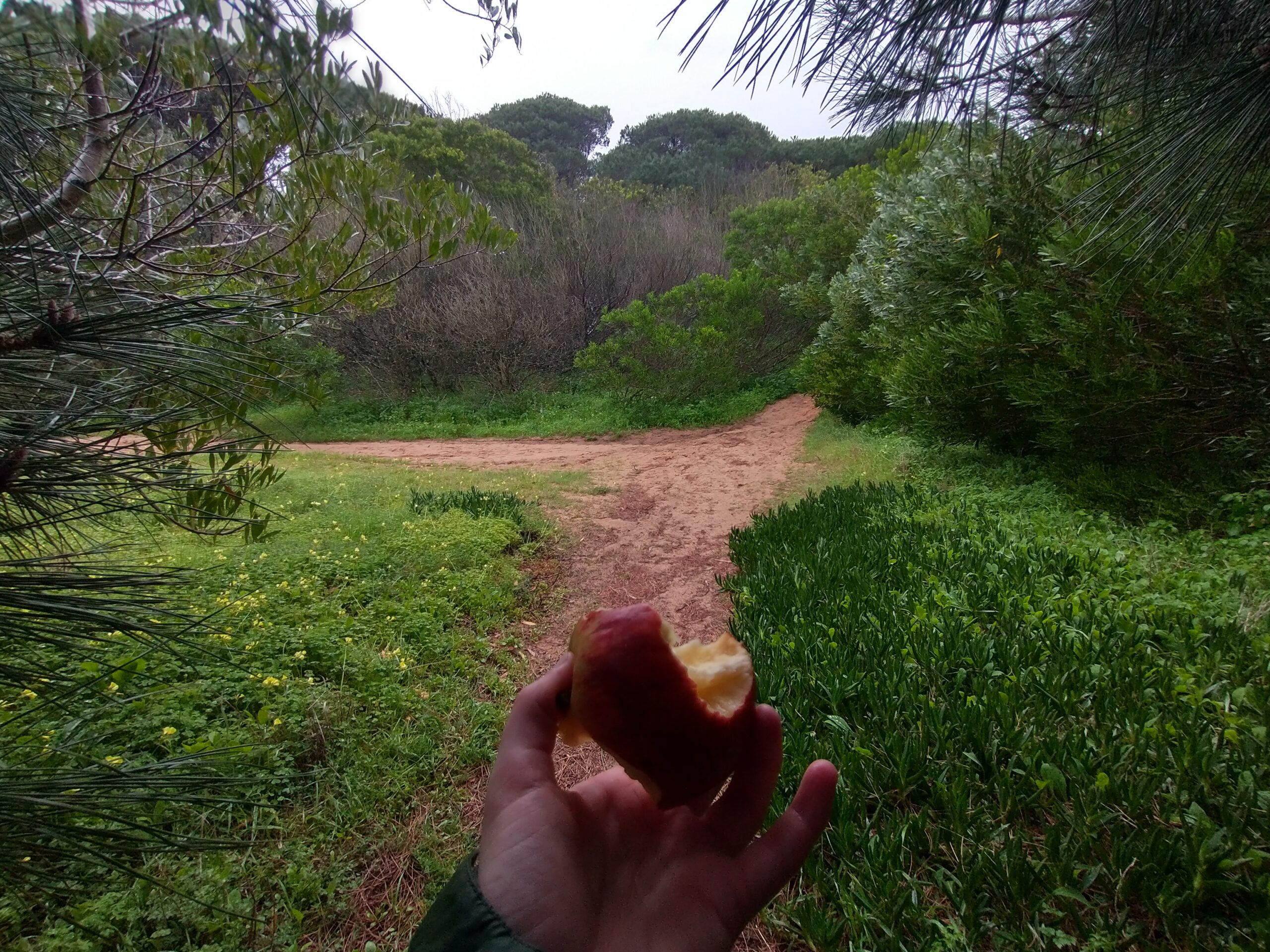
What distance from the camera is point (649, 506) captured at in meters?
7.68

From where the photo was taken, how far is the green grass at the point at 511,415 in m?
13.3

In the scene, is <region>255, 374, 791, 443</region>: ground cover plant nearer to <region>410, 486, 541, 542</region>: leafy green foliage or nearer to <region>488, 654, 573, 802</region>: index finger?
<region>410, 486, 541, 542</region>: leafy green foliage

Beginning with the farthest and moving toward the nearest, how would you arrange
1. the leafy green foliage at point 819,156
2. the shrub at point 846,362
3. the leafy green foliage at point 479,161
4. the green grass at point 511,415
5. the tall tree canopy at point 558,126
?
the tall tree canopy at point 558,126 < the leafy green foliage at point 819,156 < the leafy green foliage at point 479,161 < the green grass at point 511,415 < the shrub at point 846,362

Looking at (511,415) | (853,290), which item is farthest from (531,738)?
(511,415)

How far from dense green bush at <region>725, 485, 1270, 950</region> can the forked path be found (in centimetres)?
119

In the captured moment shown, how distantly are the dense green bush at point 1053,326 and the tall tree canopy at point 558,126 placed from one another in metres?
19.3

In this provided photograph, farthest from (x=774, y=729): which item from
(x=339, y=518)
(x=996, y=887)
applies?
(x=339, y=518)

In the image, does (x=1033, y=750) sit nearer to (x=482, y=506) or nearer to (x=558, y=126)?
(x=482, y=506)

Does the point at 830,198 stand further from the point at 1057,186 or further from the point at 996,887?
the point at 996,887

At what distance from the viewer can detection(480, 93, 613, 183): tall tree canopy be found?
2425 cm

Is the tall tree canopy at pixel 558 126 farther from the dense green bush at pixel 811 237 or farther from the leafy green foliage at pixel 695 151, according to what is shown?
the dense green bush at pixel 811 237

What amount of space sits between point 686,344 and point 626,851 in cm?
1309

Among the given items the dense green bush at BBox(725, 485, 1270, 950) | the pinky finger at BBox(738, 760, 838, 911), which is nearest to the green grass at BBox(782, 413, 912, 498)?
the dense green bush at BBox(725, 485, 1270, 950)

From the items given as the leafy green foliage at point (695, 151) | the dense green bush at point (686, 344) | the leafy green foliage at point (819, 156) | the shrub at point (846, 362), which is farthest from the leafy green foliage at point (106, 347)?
the leafy green foliage at point (695, 151)
